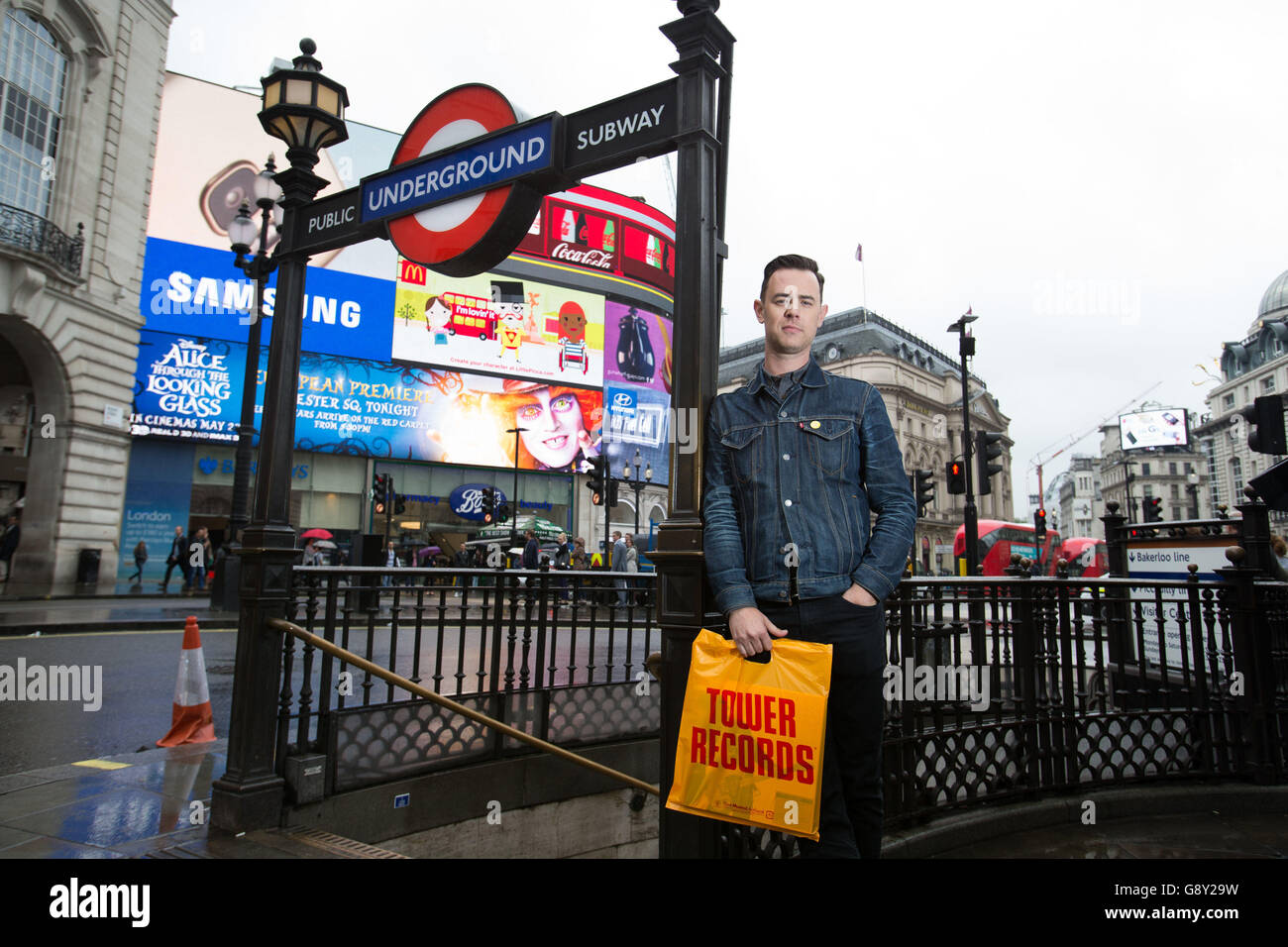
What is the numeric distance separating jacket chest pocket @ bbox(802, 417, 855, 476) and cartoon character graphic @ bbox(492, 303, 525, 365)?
1374 inches

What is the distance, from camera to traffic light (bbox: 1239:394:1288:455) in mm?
6809

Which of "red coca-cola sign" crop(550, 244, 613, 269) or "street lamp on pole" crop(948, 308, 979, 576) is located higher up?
"red coca-cola sign" crop(550, 244, 613, 269)

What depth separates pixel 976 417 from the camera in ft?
288

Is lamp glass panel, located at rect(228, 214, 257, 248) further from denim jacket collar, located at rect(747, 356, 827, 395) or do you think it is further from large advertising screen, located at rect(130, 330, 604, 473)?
large advertising screen, located at rect(130, 330, 604, 473)

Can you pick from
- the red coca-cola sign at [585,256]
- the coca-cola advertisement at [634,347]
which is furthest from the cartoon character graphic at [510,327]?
the coca-cola advertisement at [634,347]

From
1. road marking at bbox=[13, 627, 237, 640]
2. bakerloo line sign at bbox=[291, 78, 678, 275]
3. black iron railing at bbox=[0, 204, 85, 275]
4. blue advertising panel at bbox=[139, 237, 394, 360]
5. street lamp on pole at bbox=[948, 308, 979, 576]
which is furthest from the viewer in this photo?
blue advertising panel at bbox=[139, 237, 394, 360]

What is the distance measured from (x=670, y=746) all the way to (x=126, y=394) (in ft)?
76.2

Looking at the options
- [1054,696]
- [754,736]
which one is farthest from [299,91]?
[1054,696]

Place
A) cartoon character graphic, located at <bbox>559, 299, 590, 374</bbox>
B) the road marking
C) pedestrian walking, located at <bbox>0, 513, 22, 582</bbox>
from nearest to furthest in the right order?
the road marking, pedestrian walking, located at <bbox>0, 513, 22, 582</bbox>, cartoon character graphic, located at <bbox>559, 299, 590, 374</bbox>

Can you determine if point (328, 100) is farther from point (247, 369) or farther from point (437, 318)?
point (437, 318)

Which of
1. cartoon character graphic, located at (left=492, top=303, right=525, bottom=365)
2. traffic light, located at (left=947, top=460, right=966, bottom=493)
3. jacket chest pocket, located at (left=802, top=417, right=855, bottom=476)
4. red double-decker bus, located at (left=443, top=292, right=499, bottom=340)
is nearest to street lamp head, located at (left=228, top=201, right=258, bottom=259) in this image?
jacket chest pocket, located at (left=802, top=417, right=855, bottom=476)

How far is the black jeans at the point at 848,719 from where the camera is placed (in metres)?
2.34

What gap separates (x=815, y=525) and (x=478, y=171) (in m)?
2.24

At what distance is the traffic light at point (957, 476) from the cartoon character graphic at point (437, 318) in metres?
24.9
